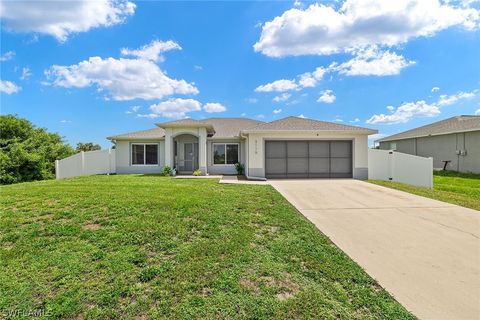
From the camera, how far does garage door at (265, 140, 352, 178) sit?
15680 millimetres

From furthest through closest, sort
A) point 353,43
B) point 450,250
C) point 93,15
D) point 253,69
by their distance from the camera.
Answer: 1. point 253,69
2. point 353,43
3. point 93,15
4. point 450,250

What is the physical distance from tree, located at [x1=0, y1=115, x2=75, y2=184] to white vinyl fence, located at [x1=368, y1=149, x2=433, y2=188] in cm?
2363

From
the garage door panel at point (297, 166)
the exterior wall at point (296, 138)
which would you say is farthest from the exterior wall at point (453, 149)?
the garage door panel at point (297, 166)

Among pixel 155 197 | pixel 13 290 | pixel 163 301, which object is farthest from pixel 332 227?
pixel 13 290

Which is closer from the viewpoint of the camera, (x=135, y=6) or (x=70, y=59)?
(x=135, y=6)

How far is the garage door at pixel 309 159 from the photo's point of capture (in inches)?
617

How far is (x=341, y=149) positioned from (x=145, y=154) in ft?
44.8

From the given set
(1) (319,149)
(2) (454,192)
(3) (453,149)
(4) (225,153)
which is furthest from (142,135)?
(3) (453,149)

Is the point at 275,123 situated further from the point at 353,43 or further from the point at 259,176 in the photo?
the point at 353,43

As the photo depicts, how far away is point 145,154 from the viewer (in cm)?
1862

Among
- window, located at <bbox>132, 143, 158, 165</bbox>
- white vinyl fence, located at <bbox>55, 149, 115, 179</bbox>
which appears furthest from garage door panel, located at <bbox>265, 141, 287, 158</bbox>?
white vinyl fence, located at <bbox>55, 149, 115, 179</bbox>

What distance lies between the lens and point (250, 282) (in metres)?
3.35

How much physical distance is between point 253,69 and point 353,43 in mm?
7192

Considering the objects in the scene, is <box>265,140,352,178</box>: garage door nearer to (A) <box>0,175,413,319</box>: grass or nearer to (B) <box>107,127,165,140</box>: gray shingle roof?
(B) <box>107,127,165,140</box>: gray shingle roof
